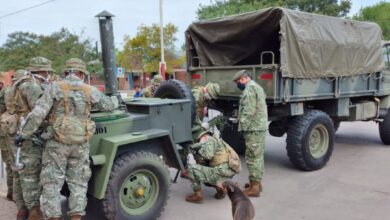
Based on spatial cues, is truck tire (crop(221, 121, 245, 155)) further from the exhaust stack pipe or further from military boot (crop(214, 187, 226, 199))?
the exhaust stack pipe

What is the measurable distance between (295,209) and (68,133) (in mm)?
2770

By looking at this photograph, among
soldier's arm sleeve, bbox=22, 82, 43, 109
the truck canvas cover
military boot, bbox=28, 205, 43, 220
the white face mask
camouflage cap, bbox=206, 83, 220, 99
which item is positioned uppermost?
the truck canvas cover

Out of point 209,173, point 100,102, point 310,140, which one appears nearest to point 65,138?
point 100,102

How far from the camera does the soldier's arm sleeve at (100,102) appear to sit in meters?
3.85

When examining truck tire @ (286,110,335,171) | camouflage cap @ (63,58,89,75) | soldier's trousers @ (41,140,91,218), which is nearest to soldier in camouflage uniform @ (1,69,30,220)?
camouflage cap @ (63,58,89,75)

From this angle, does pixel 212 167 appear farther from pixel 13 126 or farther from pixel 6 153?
pixel 6 153

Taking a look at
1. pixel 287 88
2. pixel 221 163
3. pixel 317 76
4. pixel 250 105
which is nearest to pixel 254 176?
pixel 221 163

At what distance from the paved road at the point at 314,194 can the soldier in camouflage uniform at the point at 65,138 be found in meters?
1.22

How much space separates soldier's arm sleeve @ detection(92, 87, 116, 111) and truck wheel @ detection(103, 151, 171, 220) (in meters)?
0.53

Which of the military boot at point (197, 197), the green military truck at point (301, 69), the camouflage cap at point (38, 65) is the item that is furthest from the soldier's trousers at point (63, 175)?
the green military truck at point (301, 69)

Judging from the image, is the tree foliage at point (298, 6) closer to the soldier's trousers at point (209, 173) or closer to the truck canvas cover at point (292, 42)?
the truck canvas cover at point (292, 42)

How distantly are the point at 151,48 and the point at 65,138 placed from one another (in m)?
26.5

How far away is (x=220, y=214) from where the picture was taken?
15.3 feet

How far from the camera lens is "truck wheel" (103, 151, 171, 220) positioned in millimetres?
3988
